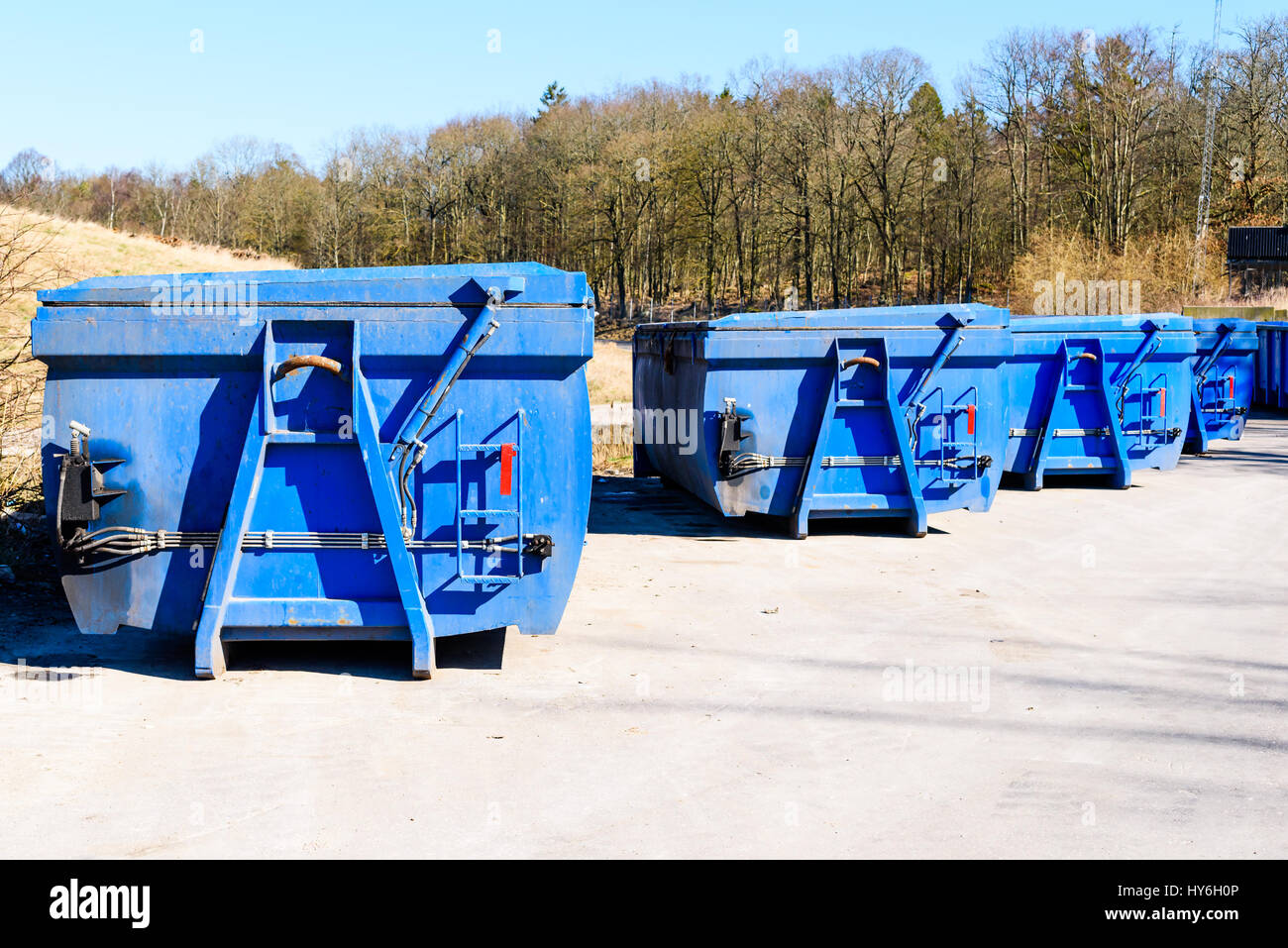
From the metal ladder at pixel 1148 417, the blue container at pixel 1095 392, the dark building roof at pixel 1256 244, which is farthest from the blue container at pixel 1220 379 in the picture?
the dark building roof at pixel 1256 244

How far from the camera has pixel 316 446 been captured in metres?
5.68

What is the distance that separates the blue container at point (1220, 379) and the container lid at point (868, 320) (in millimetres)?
7329

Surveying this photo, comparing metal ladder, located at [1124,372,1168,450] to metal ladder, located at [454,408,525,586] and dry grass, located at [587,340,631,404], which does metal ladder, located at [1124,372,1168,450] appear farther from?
metal ladder, located at [454,408,525,586]

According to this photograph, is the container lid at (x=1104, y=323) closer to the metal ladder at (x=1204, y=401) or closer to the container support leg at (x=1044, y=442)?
the container support leg at (x=1044, y=442)

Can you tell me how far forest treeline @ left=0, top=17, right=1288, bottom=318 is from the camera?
43156mm

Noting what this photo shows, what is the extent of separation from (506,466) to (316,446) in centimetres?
92

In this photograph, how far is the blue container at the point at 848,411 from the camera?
958cm

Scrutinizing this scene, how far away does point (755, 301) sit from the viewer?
181 feet

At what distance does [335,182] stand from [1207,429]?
49240 mm

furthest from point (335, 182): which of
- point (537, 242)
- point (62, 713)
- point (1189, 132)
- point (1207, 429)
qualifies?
point (62, 713)

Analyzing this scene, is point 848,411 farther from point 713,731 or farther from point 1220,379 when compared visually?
point 1220,379

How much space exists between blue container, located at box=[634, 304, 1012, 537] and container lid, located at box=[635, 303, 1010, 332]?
1 centimetres

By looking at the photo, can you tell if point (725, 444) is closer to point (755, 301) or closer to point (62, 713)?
point (62, 713)

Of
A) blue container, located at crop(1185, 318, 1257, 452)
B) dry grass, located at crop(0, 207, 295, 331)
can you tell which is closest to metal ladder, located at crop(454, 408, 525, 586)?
blue container, located at crop(1185, 318, 1257, 452)
